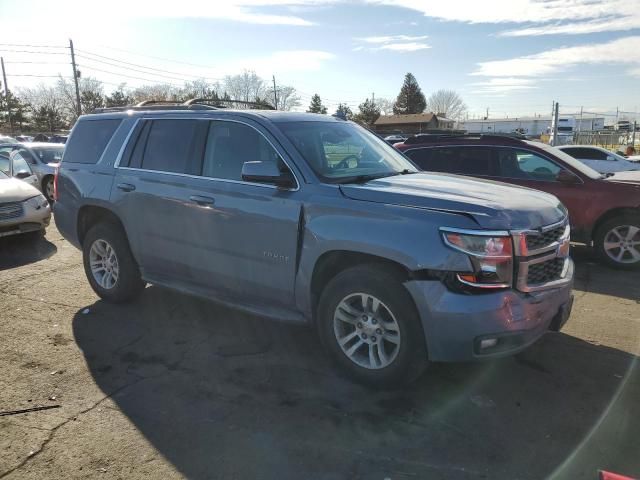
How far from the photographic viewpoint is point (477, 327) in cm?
318

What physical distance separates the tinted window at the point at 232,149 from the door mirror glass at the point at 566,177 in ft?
16.3

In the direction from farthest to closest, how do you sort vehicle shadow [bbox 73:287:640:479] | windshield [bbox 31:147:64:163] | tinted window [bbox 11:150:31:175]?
windshield [bbox 31:147:64:163] → tinted window [bbox 11:150:31:175] → vehicle shadow [bbox 73:287:640:479]

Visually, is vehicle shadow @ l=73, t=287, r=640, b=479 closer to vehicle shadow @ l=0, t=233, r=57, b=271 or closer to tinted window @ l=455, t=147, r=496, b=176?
vehicle shadow @ l=0, t=233, r=57, b=271

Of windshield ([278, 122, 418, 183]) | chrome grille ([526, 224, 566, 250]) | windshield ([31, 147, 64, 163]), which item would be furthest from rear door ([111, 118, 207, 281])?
windshield ([31, 147, 64, 163])

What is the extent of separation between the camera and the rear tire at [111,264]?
209 inches

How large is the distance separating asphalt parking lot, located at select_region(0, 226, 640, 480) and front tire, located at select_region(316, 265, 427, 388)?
7.8 inches

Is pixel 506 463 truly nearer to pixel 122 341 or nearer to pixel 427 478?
pixel 427 478

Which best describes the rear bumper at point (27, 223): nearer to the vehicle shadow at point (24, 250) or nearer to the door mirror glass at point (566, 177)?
the vehicle shadow at point (24, 250)

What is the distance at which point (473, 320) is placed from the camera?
3170 millimetres

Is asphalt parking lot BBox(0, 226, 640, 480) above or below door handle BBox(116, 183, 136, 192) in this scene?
below

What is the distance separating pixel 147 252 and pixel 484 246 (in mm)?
3278

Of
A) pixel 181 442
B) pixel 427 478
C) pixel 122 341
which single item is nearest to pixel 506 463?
pixel 427 478

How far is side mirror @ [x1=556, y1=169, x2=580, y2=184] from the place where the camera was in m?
7.33

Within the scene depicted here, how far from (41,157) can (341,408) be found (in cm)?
1232
